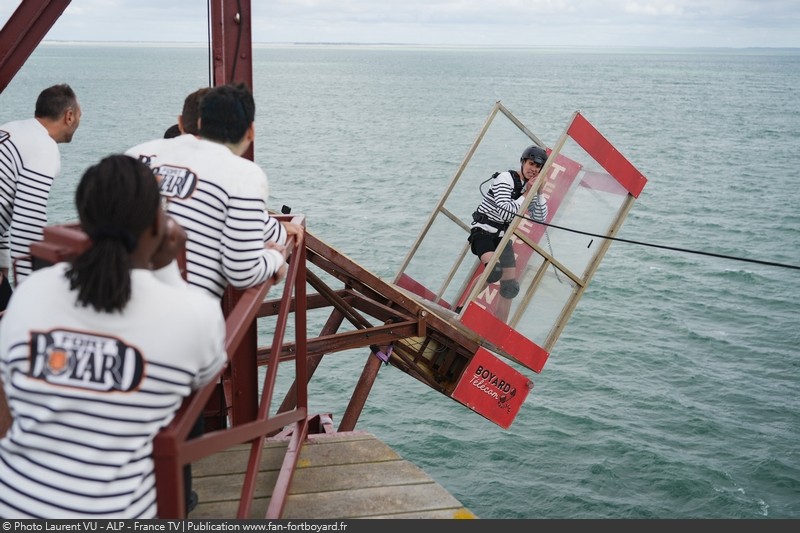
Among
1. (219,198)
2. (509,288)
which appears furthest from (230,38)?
(509,288)

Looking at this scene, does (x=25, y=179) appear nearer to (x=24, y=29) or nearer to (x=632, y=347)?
(x=24, y=29)

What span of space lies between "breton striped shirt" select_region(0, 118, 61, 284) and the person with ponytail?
327cm

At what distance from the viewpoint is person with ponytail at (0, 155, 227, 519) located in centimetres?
275

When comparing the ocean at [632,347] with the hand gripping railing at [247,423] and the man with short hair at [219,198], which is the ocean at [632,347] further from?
the man with short hair at [219,198]

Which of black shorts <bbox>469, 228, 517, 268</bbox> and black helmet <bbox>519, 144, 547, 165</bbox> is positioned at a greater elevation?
black helmet <bbox>519, 144, 547, 165</bbox>

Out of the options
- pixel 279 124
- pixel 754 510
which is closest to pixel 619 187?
pixel 754 510

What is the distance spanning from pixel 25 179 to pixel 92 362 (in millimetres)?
3681

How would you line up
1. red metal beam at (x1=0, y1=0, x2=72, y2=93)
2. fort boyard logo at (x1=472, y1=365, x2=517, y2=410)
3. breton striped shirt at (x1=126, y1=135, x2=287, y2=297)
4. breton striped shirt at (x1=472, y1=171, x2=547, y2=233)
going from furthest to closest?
fort boyard logo at (x1=472, y1=365, x2=517, y2=410) → breton striped shirt at (x1=472, y1=171, x2=547, y2=233) → red metal beam at (x1=0, y1=0, x2=72, y2=93) → breton striped shirt at (x1=126, y1=135, x2=287, y2=297)

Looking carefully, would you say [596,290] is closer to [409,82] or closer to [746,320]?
[746,320]

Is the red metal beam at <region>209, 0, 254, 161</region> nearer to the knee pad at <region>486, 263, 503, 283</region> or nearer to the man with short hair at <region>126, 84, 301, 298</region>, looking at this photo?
the man with short hair at <region>126, 84, 301, 298</region>

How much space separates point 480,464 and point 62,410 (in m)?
15.1

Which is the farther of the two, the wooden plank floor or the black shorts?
the black shorts

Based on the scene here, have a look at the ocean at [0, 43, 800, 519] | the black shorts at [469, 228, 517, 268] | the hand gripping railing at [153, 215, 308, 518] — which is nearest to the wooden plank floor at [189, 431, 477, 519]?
the hand gripping railing at [153, 215, 308, 518]

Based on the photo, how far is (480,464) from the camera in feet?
56.7
